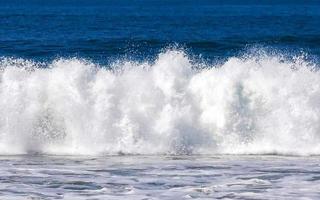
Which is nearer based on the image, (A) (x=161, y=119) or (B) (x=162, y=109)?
(A) (x=161, y=119)

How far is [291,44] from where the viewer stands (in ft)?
138

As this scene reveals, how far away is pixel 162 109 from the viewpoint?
20.3m

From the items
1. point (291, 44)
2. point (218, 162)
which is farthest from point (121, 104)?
point (291, 44)

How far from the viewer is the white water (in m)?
19.5

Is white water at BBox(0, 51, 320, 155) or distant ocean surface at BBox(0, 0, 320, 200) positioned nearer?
distant ocean surface at BBox(0, 0, 320, 200)

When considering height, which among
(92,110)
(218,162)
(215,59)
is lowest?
(218,162)

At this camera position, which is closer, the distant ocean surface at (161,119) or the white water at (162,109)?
the distant ocean surface at (161,119)

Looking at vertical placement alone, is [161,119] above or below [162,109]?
below

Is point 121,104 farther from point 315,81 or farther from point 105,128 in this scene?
point 315,81

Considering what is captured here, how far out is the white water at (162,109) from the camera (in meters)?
19.5

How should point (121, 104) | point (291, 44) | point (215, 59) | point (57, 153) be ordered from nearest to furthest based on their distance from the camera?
point (57, 153) → point (121, 104) → point (215, 59) → point (291, 44)

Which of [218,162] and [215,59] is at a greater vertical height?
[215,59]

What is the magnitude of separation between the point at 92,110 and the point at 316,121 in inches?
204

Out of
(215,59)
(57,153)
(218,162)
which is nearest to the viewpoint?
(218,162)
